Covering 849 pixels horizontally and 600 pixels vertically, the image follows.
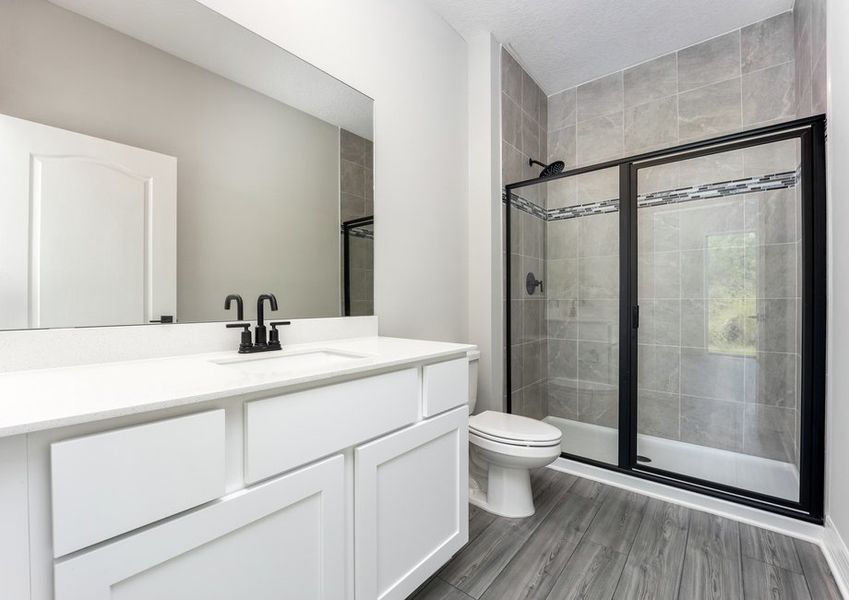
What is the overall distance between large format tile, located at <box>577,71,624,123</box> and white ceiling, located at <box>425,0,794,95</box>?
15 cm

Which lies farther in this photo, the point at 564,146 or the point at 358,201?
the point at 564,146

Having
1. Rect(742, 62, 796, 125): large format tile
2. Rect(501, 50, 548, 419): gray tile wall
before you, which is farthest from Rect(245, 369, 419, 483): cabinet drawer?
Rect(742, 62, 796, 125): large format tile

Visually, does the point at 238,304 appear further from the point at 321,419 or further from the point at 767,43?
the point at 767,43

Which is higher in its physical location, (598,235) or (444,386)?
(598,235)

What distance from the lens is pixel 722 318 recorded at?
2076mm

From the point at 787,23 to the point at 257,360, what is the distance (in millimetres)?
3259

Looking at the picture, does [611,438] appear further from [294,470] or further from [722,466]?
[294,470]

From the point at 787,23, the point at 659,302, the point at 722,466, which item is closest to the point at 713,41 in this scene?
the point at 787,23

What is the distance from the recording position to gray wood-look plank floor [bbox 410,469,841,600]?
1.33 meters

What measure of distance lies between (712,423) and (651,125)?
6.37ft

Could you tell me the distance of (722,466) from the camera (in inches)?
78.6

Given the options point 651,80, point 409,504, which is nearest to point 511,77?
point 651,80

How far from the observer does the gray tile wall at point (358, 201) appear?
164 centimetres

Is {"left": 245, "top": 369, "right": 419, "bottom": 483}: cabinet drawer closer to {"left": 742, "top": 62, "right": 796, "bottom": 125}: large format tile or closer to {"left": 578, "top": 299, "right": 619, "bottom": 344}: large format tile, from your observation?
{"left": 578, "top": 299, "right": 619, "bottom": 344}: large format tile
